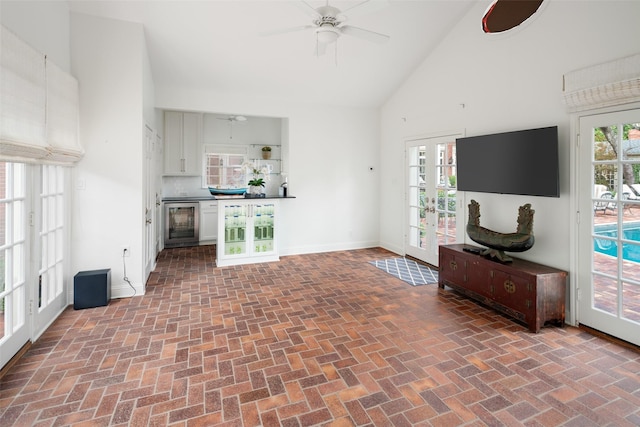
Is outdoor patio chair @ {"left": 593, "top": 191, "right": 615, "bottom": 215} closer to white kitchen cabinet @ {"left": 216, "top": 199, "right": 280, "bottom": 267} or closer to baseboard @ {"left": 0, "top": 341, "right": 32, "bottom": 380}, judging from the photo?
white kitchen cabinet @ {"left": 216, "top": 199, "right": 280, "bottom": 267}

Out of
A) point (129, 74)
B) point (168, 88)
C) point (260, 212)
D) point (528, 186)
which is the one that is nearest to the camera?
point (528, 186)

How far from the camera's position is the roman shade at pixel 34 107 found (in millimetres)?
2307

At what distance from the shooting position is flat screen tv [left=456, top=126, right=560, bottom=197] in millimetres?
3236

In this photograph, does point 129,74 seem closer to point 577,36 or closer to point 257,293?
point 257,293

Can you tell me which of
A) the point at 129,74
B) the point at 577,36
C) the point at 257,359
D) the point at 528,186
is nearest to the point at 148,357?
the point at 257,359

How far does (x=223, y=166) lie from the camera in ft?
25.0

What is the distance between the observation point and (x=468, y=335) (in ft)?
A: 9.93

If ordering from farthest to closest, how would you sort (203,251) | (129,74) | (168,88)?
(203,251), (168,88), (129,74)

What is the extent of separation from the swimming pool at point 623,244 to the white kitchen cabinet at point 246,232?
426 centimetres

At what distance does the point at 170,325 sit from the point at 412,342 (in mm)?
2253

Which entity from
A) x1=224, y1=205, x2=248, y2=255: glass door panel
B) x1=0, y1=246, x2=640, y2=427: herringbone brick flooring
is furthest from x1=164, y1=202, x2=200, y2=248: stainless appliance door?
x1=0, y1=246, x2=640, y2=427: herringbone brick flooring

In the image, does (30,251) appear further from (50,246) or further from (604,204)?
(604,204)

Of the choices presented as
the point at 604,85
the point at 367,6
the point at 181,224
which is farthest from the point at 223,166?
the point at 604,85

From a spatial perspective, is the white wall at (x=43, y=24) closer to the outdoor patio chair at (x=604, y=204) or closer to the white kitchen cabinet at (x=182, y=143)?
the white kitchen cabinet at (x=182, y=143)
